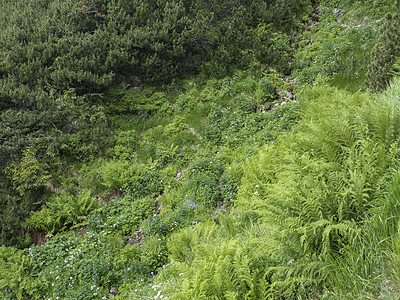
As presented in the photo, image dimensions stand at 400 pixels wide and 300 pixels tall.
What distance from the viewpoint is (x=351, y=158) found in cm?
344

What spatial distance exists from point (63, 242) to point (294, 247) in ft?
18.8

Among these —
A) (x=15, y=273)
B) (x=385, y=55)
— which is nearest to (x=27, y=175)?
(x=15, y=273)

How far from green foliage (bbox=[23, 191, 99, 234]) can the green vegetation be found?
0.15ft

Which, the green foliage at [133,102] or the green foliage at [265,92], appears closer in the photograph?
the green foliage at [265,92]

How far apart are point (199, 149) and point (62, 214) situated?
4.09m

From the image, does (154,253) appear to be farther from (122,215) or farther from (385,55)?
(385,55)

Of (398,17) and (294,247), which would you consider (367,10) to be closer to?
(398,17)

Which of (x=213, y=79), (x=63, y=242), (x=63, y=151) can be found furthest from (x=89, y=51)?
(x=63, y=242)

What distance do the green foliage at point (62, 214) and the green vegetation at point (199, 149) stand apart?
5cm

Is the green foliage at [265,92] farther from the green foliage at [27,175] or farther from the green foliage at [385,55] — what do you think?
the green foliage at [27,175]

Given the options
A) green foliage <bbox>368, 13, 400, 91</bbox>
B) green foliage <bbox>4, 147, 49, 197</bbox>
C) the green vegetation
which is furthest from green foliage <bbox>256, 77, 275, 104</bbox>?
green foliage <bbox>4, 147, 49, 197</bbox>

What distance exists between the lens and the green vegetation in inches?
116

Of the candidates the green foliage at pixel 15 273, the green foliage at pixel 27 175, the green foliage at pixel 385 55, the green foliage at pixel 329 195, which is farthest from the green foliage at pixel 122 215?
the green foliage at pixel 385 55

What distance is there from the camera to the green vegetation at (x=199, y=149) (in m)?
2.94
